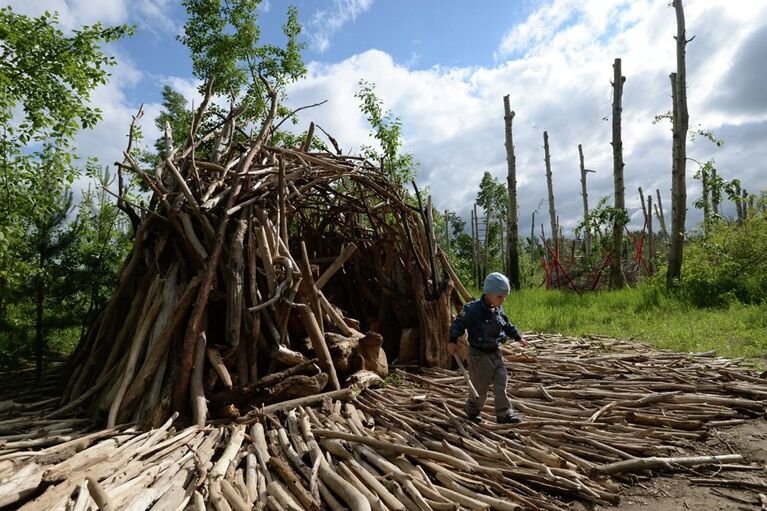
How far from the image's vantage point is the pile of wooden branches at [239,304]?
3793 millimetres

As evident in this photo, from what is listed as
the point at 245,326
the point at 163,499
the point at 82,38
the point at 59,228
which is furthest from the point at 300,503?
the point at 82,38

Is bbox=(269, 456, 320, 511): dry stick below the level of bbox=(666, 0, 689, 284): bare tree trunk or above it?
below

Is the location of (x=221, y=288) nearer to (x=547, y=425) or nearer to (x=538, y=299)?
(x=547, y=425)

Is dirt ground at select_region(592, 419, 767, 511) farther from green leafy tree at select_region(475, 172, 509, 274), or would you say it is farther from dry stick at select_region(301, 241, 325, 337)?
green leafy tree at select_region(475, 172, 509, 274)

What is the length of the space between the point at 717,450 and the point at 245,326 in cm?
351

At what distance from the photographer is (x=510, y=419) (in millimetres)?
3682

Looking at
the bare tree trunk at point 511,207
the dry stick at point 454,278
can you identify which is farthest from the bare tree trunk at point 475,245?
the dry stick at point 454,278

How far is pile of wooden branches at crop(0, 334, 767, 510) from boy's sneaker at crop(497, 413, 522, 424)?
0.12 metres

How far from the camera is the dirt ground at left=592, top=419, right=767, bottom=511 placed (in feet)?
8.25

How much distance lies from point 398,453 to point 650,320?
7.29 m

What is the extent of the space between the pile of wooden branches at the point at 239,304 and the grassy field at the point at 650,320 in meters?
3.27

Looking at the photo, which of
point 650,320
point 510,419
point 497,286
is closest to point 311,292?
point 497,286

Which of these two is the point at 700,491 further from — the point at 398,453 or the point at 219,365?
the point at 219,365

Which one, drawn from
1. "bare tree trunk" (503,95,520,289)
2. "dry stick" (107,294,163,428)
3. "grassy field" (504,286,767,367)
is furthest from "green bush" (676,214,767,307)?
"dry stick" (107,294,163,428)
